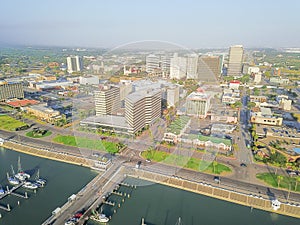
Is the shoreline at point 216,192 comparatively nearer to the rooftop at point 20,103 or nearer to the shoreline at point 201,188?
the shoreline at point 201,188

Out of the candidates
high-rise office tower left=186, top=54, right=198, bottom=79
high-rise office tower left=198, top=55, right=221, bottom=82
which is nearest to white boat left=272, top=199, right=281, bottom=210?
high-rise office tower left=198, top=55, right=221, bottom=82

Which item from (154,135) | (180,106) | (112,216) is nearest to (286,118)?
(180,106)

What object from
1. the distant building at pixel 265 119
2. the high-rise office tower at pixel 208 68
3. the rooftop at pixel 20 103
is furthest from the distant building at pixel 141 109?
the high-rise office tower at pixel 208 68

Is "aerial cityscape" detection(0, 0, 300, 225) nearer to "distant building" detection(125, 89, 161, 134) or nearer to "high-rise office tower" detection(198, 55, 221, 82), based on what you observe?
"distant building" detection(125, 89, 161, 134)

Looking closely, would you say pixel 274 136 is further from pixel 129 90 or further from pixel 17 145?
pixel 17 145

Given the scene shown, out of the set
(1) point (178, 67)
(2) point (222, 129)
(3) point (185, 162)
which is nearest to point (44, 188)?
(3) point (185, 162)

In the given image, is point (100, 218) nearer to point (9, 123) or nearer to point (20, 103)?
point (9, 123)
